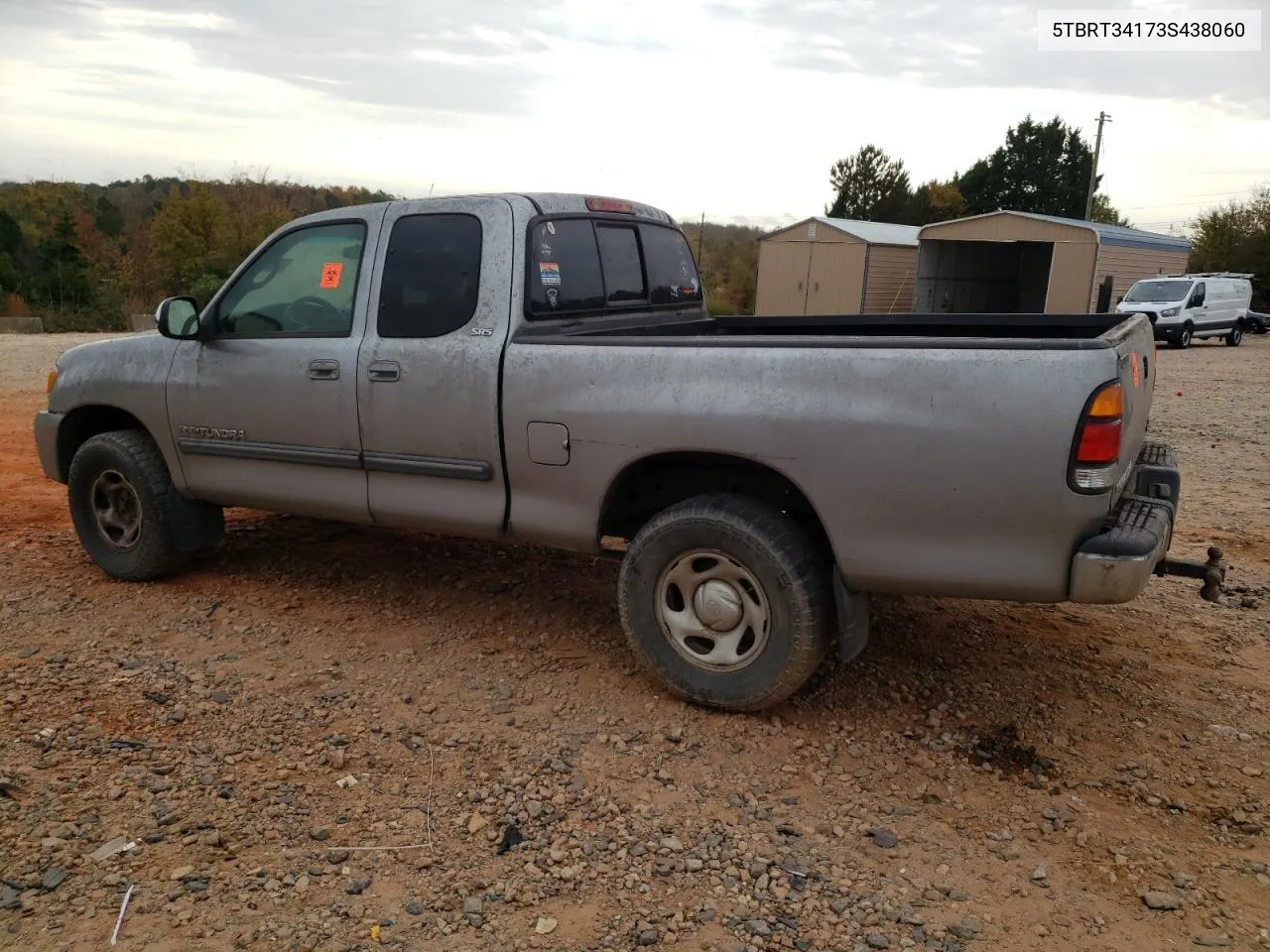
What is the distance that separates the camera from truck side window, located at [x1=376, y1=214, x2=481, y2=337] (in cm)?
428

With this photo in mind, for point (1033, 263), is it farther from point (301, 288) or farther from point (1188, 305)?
point (301, 288)

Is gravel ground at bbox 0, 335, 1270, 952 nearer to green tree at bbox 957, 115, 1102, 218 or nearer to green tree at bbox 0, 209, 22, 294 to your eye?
green tree at bbox 0, 209, 22, 294

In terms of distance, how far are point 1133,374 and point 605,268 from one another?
2.35 metres

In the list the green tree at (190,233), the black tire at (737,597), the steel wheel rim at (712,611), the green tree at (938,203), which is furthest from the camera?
the green tree at (938,203)

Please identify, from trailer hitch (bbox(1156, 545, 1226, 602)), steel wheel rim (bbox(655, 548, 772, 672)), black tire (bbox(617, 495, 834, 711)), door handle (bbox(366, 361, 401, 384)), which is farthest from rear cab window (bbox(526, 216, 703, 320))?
trailer hitch (bbox(1156, 545, 1226, 602))

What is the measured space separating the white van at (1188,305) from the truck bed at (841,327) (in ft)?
68.1

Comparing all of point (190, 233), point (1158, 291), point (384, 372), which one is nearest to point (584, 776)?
point (384, 372)

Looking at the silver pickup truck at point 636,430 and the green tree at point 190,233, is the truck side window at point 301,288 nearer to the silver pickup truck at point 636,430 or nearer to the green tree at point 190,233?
the silver pickup truck at point 636,430

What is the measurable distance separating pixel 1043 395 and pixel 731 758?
64.4 inches

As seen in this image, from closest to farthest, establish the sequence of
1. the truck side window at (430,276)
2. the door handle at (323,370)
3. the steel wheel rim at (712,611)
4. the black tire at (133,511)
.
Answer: the steel wheel rim at (712,611), the truck side window at (430,276), the door handle at (323,370), the black tire at (133,511)

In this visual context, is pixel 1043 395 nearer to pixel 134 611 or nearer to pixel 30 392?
pixel 134 611

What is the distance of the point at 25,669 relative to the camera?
13.9 ft

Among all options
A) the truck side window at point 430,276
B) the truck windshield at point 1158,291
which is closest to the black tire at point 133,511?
the truck side window at point 430,276

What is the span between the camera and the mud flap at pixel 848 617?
3592mm
